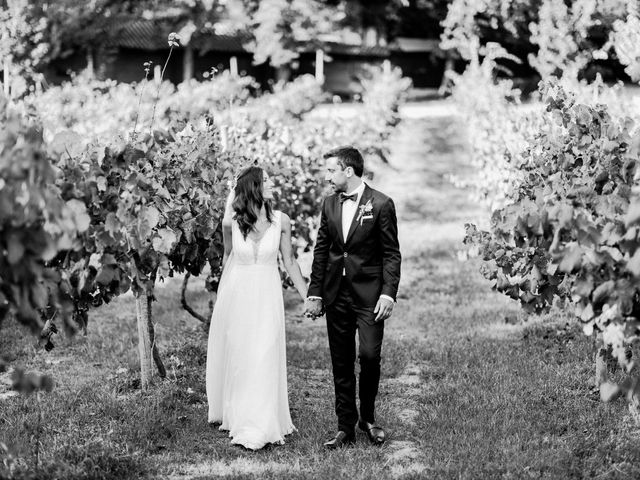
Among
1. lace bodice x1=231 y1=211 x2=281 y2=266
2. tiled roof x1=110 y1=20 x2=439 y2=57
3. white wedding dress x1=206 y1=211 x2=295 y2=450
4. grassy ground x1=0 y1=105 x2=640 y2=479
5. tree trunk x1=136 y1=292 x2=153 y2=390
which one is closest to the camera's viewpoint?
grassy ground x1=0 y1=105 x2=640 y2=479

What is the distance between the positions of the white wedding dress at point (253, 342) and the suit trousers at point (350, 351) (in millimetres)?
420

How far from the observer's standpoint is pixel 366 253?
5.88m

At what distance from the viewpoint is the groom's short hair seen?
5.85 meters

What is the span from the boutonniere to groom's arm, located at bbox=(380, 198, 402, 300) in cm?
8

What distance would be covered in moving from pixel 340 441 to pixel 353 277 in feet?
3.76

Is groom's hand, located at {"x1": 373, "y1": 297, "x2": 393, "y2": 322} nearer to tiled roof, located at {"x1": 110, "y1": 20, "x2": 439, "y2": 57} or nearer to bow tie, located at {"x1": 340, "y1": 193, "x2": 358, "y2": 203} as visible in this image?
bow tie, located at {"x1": 340, "y1": 193, "x2": 358, "y2": 203}

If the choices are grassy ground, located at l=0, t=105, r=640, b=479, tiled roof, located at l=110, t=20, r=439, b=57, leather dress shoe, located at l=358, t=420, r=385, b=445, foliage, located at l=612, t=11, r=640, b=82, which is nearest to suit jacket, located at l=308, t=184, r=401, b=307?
leather dress shoe, located at l=358, t=420, r=385, b=445

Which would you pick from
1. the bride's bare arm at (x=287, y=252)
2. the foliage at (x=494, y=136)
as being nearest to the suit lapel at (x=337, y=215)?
the bride's bare arm at (x=287, y=252)

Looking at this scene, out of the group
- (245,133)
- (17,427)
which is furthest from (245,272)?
(245,133)

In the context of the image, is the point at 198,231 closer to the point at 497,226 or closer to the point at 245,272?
the point at 245,272

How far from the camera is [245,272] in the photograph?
20.2 feet

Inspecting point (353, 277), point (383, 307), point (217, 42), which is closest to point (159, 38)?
point (217, 42)

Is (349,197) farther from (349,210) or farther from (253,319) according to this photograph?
(253,319)

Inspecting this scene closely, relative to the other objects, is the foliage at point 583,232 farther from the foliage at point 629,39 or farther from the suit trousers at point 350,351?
the foliage at point 629,39
